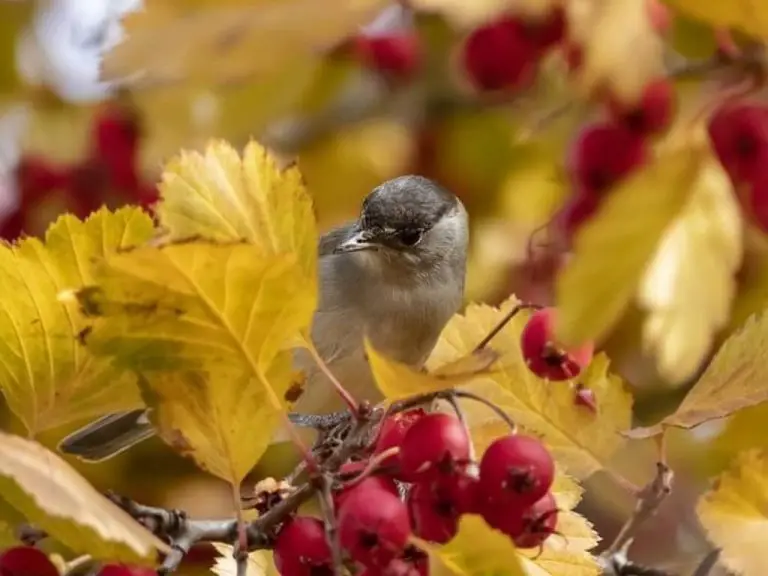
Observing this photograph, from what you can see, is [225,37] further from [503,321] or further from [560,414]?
[560,414]

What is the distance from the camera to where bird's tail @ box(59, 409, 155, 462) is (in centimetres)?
221

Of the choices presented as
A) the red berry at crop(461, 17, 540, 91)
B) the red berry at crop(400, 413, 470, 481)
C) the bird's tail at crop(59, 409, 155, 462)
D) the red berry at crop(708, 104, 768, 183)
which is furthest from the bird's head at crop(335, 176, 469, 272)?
the red berry at crop(400, 413, 470, 481)

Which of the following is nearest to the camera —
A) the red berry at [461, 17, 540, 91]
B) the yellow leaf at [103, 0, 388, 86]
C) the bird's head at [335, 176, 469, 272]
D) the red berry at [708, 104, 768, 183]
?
the yellow leaf at [103, 0, 388, 86]

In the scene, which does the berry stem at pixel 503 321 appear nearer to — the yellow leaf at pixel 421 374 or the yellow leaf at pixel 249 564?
the yellow leaf at pixel 421 374

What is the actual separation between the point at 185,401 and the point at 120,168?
2.10 meters

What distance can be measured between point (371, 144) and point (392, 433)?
103 inches

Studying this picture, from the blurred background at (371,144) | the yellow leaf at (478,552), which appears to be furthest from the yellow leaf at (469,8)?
the yellow leaf at (478,552)

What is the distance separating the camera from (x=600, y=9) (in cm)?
202

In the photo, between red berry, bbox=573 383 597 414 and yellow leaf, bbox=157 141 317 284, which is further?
red berry, bbox=573 383 597 414

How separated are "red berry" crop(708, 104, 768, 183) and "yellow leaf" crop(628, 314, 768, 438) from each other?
809 mm

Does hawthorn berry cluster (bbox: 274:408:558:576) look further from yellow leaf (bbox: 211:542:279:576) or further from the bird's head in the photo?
the bird's head

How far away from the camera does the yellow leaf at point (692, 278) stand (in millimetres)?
1841

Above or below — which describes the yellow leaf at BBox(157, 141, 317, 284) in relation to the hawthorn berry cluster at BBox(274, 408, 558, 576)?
above

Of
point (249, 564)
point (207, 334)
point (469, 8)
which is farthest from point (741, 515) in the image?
point (469, 8)
